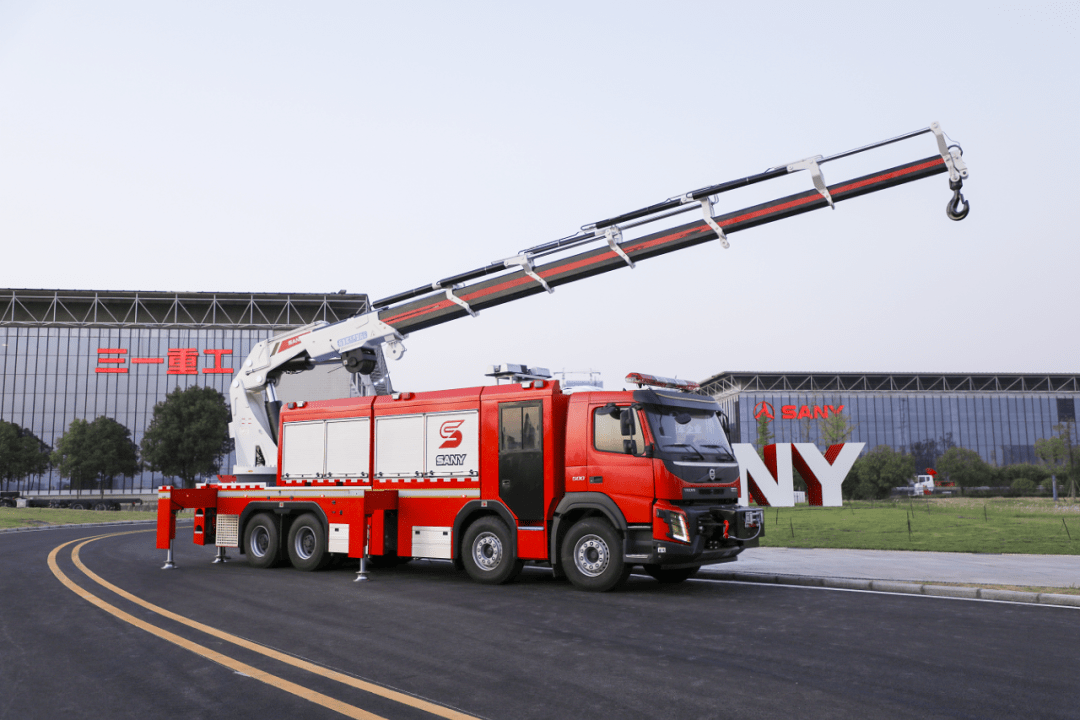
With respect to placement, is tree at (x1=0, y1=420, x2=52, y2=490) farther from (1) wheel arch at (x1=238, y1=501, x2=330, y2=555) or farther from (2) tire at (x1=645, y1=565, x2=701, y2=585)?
(2) tire at (x1=645, y1=565, x2=701, y2=585)

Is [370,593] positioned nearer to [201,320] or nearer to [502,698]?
[502,698]

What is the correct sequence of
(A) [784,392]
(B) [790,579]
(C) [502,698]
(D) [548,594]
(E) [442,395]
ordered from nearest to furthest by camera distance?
(C) [502,698], (D) [548,594], (B) [790,579], (E) [442,395], (A) [784,392]

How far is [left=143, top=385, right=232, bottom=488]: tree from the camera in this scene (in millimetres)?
52219

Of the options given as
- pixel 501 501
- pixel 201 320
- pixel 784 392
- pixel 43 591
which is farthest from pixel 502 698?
pixel 784 392

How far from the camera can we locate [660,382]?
12258 millimetres

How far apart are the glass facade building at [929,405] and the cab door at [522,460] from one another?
90.2 metres

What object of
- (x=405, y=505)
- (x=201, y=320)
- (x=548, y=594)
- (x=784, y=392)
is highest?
(x=201, y=320)

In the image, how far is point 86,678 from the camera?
249 inches

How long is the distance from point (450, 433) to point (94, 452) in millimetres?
52474

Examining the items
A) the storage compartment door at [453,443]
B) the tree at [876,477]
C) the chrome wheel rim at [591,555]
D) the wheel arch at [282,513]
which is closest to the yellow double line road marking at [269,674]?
the wheel arch at [282,513]

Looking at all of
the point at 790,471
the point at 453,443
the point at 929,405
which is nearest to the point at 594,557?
the point at 453,443

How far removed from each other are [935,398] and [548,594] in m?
102

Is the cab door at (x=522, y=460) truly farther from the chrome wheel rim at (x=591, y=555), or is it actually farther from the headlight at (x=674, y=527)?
the headlight at (x=674, y=527)

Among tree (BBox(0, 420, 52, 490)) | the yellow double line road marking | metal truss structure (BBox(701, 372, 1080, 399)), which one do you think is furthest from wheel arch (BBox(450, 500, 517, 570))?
metal truss structure (BBox(701, 372, 1080, 399))
